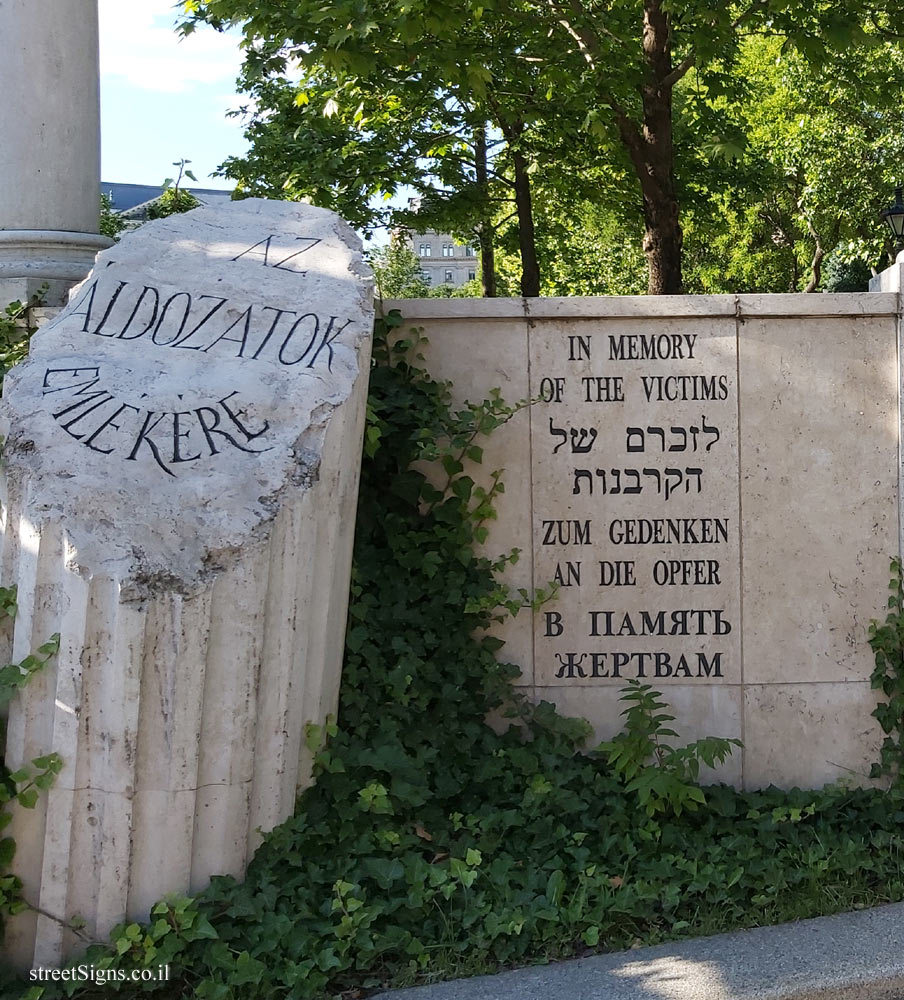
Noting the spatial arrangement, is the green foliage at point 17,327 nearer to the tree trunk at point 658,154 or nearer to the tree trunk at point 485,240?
the tree trunk at point 658,154

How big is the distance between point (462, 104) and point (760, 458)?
9.17 meters

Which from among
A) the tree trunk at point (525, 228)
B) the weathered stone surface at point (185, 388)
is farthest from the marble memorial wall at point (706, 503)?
the tree trunk at point (525, 228)

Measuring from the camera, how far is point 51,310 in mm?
5098

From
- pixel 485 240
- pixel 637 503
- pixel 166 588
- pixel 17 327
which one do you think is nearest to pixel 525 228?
pixel 485 240

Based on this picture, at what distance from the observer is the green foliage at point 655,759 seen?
432 centimetres

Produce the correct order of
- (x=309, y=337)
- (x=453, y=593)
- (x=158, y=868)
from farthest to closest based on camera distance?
(x=453, y=593), (x=309, y=337), (x=158, y=868)

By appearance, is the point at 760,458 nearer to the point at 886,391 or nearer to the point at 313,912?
the point at 886,391

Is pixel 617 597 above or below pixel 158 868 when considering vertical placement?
above

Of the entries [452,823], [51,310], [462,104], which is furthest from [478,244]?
[452,823]

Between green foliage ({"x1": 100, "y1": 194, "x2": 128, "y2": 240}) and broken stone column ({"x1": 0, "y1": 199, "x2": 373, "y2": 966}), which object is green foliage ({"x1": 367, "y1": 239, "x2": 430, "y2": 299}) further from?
broken stone column ({"x1": 0, "y1": 199, "x2": 373, "y2": 966})

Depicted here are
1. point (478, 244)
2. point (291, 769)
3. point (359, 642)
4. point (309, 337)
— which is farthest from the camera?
point (478, 244)

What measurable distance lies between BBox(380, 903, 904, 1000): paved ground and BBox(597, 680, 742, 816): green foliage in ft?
2.28

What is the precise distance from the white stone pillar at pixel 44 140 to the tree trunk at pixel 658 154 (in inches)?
190

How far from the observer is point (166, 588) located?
11.1 ft
